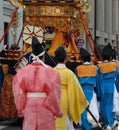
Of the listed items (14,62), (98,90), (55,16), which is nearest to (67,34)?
(55,16)

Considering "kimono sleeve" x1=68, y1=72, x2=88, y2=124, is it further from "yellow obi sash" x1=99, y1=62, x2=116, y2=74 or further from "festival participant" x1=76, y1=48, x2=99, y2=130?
"yellow obi sash" x1=99, y1=62, x2=116, y2=74

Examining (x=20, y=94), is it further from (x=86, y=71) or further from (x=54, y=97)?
(x=86, y=71)

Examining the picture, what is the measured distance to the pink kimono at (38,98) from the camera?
6.90 metres

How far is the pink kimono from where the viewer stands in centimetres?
690

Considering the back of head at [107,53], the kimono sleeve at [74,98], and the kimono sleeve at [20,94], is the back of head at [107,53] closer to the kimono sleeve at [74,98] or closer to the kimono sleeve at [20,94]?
the kimono sleeve at [74,98]

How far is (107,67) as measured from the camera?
11031 millimetres

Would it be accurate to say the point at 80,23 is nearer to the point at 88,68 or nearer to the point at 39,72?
the point at 88,68

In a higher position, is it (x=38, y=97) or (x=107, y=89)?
(x=38, y=97)

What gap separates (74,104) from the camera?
8.06 metres

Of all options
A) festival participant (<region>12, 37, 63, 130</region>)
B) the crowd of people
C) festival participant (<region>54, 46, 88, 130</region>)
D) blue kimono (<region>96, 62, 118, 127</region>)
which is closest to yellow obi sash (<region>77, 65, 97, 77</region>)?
the crowd of people

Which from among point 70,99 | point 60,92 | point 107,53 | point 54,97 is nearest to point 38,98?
point 54,97

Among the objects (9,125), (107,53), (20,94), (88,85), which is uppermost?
(107,53)

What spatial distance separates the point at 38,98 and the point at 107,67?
4298mm


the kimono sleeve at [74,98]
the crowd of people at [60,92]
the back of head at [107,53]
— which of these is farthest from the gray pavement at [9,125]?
the kimono sleeve at [74,98]
